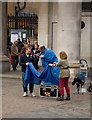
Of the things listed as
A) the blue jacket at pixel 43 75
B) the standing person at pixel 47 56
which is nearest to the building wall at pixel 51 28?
the blue jacket at pixel 43 75

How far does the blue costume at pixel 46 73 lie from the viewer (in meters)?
13.3

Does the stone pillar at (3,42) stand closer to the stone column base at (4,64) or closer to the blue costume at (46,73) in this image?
the stone column base at (4,64)

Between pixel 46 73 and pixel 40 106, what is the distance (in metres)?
1.91

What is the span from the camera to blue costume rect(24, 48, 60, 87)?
1330 cm

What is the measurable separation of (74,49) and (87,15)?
8.53 m

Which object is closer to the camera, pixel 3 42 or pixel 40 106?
pixel 40 106

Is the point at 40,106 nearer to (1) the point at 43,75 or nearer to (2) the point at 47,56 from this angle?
(1) the point at 43,75

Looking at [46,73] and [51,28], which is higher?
[51,28]

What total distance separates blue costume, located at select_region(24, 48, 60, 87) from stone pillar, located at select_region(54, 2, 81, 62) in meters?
4.75

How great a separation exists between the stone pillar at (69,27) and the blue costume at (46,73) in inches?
187

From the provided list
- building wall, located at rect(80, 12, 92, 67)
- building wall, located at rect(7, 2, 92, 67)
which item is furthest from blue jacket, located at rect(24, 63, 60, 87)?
building wall, located at rect(80, 12, 92, 67)

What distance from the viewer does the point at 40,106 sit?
1177cm

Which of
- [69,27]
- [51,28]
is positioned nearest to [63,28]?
[69,27]

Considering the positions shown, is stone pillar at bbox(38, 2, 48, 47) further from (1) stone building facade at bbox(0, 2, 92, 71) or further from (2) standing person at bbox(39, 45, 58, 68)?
(2) standing person at bbox(39, 45, 58, 68)
